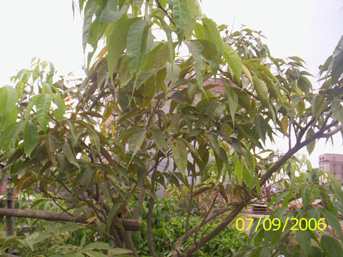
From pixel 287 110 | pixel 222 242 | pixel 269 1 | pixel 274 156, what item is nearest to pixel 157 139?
pixel 287 110

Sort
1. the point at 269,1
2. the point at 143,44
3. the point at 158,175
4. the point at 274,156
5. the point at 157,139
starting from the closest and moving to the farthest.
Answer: the point at 143,44 → the point at 157,139 → the point at 158,175 → the point at 274,156 → the point at 269,1

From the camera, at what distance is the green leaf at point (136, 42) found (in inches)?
15.6

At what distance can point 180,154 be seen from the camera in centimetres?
64

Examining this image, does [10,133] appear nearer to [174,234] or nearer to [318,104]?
[318,104]

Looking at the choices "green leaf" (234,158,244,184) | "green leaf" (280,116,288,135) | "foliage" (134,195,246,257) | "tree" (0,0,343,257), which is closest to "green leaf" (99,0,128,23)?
"tree" (0,0,343,257)

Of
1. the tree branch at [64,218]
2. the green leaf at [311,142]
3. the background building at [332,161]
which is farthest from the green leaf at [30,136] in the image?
the background building at [332,161]

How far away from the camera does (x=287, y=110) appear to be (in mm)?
771

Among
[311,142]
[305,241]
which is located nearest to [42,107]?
[305,241]

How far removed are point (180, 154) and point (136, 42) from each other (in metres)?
0.27

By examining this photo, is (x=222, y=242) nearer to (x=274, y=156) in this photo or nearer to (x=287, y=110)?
(x=274, y=156)

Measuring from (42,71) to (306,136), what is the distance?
1.77 ft

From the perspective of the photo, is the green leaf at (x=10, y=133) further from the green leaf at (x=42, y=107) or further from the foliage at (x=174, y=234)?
the foliage at (x=174, y=234)

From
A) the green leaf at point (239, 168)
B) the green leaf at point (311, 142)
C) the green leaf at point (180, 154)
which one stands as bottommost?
the green leaf at point (239, 168)

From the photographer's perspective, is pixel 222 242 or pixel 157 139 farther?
pixel 222 242
